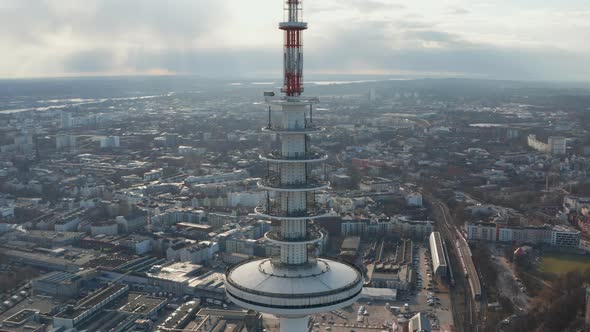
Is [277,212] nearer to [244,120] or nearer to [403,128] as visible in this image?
[403,128]

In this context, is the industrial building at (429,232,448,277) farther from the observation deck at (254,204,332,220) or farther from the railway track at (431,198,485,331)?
the observation deck at (254,204,332,220)

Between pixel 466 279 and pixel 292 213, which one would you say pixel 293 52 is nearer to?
pixel 292 213

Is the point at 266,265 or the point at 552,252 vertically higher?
the point at 266,265

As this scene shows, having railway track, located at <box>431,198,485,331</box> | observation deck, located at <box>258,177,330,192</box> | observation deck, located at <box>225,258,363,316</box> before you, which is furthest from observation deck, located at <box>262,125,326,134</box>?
railway track, located at <box>431,198,485,331</box>

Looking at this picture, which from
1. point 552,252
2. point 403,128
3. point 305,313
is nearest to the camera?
point 305,313

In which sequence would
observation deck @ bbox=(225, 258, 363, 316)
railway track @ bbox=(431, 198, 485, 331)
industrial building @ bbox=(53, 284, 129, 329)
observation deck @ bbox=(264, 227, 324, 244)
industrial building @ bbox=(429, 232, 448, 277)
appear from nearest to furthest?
observation deck @ bbox=(225, 258, 363, 316) → observation deck @ bbox=(264, 227, 324, 244) → industrial building @ bbox=(53, 284, 129, 329) → railway track @ bbox=(431, 198, 485, 331) → industrial building @ bbox=(429, 232, 448, 277)

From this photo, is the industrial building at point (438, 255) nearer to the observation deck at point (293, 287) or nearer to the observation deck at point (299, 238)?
the observation deck at point (293, 287)

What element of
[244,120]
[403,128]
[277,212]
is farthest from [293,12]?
[244,120]
